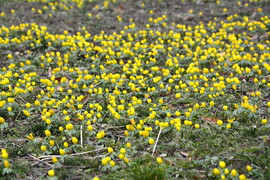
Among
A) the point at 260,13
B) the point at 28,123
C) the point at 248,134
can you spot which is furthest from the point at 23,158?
the point at 260,13

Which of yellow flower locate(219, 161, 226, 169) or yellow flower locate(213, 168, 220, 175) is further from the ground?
yellow flower locate(219, 161, 226, 169)

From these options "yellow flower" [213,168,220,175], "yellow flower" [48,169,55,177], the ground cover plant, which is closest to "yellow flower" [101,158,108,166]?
the ground cover plant

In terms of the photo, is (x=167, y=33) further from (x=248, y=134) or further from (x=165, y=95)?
(x=248, y=134)

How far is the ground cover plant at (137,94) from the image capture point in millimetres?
3396

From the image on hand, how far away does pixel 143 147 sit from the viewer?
378 centimetres

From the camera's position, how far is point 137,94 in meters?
5.00

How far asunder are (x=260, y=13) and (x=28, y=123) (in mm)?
6361

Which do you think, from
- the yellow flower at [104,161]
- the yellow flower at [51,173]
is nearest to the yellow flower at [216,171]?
the yellow flower at [104,161]

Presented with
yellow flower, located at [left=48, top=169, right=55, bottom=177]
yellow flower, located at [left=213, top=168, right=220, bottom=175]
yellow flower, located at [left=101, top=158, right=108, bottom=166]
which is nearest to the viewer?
yellow flower, located at [left=213, top=168, right=220, bottom=175]

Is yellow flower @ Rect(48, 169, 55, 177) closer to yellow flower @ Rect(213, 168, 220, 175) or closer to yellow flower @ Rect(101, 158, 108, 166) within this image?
yellow flower @ Rect(101, 158, 108, 166)

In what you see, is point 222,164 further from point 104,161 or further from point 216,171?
point 104,161

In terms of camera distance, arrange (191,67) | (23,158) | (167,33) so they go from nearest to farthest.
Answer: (23,158) → (191,67) → (167,33)

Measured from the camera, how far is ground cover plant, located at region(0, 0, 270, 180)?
11.1 ft

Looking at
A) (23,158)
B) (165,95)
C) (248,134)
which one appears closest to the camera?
(23,158)
